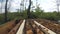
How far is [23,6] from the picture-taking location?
23188 millimetres

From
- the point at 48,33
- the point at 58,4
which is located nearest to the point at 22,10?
the point at 58,4

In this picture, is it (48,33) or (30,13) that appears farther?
(30,13)

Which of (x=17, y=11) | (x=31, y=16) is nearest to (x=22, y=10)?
(x=17, y=11)

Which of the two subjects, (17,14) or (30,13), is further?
(17,14)

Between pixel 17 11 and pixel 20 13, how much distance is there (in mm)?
588

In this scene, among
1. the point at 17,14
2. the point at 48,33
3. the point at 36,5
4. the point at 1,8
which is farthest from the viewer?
the point at 1,8

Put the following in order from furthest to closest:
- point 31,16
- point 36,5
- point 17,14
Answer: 1. point 36,5
2. point 17,14
3. point 31,16

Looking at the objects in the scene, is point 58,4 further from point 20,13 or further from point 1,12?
point 1,12

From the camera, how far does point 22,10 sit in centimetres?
2236

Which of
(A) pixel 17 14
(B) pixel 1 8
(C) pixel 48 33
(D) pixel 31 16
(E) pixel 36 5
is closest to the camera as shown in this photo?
(C) pixel 48 33

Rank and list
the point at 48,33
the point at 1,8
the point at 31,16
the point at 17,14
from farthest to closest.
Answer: the point at 1,8 < the point at 17,14 < the point at 31,16 < the point at 48,33

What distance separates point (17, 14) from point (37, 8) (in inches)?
126

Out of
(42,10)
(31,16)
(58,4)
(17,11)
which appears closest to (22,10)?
(17,11)

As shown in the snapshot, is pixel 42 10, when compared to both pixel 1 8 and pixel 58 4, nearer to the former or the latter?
pixel 58 4
